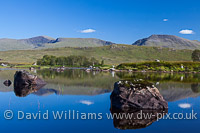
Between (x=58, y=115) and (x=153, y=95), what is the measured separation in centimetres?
1215

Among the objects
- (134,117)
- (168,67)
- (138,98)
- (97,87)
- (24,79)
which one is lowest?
(134,117)

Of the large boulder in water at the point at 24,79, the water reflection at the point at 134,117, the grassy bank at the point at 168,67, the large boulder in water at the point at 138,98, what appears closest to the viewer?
the water reflection at the point at 134,117

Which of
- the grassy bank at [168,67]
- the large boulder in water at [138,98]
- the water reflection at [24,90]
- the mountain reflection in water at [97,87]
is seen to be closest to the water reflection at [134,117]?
the large boulder in water at [138,98]

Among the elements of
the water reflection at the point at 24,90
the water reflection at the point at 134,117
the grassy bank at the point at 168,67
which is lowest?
the water reflection at the point at 134,117

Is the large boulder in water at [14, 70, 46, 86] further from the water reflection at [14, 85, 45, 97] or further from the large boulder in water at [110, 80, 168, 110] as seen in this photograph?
the large boulder in water at [110, 80, 168, 110]

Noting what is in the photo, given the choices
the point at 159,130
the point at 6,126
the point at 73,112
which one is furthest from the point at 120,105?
the point at 6,126

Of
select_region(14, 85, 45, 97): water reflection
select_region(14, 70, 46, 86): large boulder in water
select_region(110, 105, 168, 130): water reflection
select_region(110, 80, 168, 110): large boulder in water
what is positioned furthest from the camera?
select_region(14, 70, 46, 86): large boulder in water

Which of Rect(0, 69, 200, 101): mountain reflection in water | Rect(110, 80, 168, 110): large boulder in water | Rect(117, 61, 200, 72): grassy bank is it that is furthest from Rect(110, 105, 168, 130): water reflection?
Rect(117, 61, 200, 72): grassy bank

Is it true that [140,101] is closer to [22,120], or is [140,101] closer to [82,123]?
[82,123]

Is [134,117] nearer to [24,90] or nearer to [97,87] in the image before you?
[97,87]

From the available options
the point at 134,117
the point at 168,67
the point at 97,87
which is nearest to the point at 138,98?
the point at 134,117

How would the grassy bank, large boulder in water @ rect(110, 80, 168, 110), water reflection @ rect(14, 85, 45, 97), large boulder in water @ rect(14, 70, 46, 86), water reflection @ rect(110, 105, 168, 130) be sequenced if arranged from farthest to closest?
1. the grassy bank
2. large boulder in water @ rect(14, 70, 46, 86)
3. water reflection @ rect(14, 85, 45, 97)
4. large boulder in water @ rect(110, 80, 168, 110)
5. water reflection @ rect(110, 105, 168, 130)

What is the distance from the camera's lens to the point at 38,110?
2594 centimetres

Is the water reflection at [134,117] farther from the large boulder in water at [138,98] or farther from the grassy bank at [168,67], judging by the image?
the grassy bank at [168,67]
